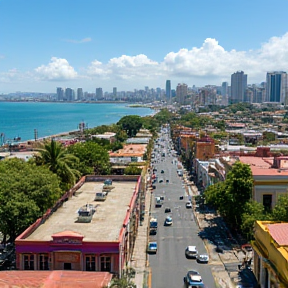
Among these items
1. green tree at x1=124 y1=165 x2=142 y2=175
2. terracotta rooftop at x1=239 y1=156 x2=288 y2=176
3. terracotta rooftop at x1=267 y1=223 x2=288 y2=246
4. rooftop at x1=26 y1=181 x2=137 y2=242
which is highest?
terracotta rooftop at x1=239 y1=156 x2=288 y2=176

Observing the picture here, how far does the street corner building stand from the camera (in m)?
23.5

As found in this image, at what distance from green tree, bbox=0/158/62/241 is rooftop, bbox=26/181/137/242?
1128mm

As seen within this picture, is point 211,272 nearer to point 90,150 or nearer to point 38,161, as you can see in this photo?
point 38,161

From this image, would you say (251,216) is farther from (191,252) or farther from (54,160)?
(54,160)

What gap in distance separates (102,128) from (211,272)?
104618 mm

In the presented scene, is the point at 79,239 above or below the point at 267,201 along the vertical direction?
above

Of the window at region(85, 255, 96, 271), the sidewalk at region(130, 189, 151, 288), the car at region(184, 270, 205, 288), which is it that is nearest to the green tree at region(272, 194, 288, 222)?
the car at region(184, 270, 205, 288)

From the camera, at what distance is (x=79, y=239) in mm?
23422

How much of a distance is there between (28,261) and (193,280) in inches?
380

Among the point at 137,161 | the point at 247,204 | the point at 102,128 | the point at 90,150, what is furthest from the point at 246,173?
the point at 102,128

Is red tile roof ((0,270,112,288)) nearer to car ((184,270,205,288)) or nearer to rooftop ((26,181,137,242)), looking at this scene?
rooftop ((26,181,137,242))

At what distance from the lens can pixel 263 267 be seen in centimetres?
2442

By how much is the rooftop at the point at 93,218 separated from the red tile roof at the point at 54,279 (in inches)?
92.4

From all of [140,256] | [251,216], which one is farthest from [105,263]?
[251,216]
